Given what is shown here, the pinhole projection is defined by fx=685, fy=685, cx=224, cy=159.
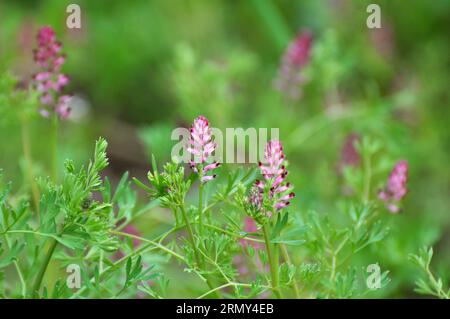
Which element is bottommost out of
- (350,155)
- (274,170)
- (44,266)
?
(44,266)

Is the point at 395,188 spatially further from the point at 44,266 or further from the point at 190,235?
the point at 44,266

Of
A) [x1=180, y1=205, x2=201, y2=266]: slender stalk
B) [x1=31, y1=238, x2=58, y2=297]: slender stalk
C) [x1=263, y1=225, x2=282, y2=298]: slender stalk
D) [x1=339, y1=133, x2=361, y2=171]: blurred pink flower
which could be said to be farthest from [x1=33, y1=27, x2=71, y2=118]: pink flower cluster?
[x1=339, y1=133, x2=361, y2=171]: blurred pink flower

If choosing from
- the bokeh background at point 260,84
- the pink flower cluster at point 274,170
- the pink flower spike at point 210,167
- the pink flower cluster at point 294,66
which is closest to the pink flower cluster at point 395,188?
the bokeh background at point 260,84

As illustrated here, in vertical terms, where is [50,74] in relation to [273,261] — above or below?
above

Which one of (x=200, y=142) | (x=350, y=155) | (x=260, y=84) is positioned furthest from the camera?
(x=260, y=84)

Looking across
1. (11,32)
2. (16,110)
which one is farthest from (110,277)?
(11,32)

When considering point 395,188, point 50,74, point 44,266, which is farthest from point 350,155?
point 44,266

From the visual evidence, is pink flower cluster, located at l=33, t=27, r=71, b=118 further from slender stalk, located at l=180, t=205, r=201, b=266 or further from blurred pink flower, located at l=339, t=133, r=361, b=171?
blurred pink flower, located at l=339, t=133, r=361, b=171

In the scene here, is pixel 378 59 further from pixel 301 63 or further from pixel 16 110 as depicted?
pixel 16 110
